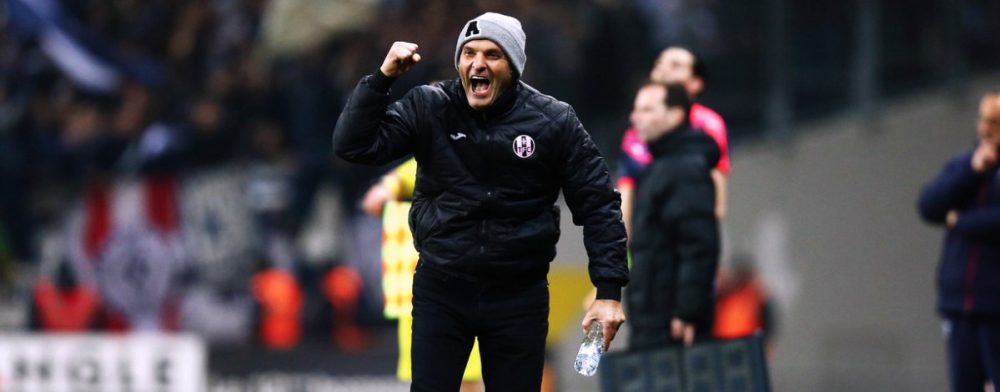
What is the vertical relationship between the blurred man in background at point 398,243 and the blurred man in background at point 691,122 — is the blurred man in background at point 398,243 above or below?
below

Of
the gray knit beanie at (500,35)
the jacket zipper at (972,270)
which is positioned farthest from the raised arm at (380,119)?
the jacket zipper at (972,270)

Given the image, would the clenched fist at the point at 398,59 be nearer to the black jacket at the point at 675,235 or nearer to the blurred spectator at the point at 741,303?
the black jacket at the point at 675,235

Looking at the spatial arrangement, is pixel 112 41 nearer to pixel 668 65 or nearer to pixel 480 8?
pixel 480 8

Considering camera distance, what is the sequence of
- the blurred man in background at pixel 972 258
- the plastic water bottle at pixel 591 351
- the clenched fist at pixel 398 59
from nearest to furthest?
the clenched fist at pixel 398 59
the plastic water bottle at pixel 591 351
the blurred man in background at pixel 972 258

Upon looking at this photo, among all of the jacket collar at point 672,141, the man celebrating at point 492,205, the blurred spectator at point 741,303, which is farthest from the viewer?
the blurred spectator at point 741,303

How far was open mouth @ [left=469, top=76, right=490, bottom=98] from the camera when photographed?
20.2 feet

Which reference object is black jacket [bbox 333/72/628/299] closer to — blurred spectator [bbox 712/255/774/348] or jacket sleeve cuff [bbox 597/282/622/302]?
jacket sleeve cuff [bbox 597/282/622/302]

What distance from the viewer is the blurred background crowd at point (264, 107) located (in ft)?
49.1

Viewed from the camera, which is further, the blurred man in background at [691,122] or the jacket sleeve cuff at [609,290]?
the blurred man in background at [691,122]

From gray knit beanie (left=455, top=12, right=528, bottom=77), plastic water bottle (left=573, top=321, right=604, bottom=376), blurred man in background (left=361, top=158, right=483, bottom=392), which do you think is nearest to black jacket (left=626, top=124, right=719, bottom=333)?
blurred man in background (left=361, top=158, right=483, bottom=392)

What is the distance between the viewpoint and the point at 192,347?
14.1m

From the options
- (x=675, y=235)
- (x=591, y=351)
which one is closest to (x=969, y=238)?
(x=675, y=235)

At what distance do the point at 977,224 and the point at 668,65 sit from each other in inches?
63.5

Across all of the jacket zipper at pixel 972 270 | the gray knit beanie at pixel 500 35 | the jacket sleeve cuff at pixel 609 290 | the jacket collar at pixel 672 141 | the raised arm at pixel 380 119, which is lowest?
the jacket sleeve cuff at pixel 609 290
